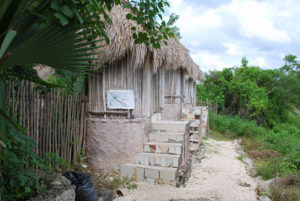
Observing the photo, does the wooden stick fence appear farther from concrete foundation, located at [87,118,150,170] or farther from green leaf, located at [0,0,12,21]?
green leaf, located at [0,0,12,21]

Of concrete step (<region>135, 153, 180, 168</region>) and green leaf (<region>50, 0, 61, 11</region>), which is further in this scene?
concrete step (<region>135, 153, 180, 168</region>)

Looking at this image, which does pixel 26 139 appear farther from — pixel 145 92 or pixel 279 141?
pixel 279 141

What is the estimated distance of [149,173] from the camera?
4652 millimetres

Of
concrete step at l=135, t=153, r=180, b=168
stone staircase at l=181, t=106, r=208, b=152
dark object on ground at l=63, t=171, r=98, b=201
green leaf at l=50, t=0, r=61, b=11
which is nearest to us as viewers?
green leaf at l=50, t=0, r=61, b=11

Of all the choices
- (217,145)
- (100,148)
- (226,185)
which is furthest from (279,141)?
(100,148)

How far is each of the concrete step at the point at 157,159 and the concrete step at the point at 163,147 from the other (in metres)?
0.14

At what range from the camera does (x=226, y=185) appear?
16.6 feet

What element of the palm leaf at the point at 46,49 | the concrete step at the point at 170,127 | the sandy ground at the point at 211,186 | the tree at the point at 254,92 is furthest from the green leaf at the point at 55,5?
the tree at the point at 254,92

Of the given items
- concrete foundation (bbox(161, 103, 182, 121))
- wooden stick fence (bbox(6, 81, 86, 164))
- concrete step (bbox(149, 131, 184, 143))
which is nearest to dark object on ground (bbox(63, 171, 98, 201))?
wooden stick fence (bbox(6, 81, 86, 164))

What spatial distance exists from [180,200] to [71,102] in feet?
8.46

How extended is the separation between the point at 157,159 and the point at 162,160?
110mm

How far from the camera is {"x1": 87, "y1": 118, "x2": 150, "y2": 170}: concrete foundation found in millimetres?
4984

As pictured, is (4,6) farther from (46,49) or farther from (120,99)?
(120,99)

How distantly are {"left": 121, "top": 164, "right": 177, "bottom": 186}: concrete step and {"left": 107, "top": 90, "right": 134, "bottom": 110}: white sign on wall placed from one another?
1239 millimetres
